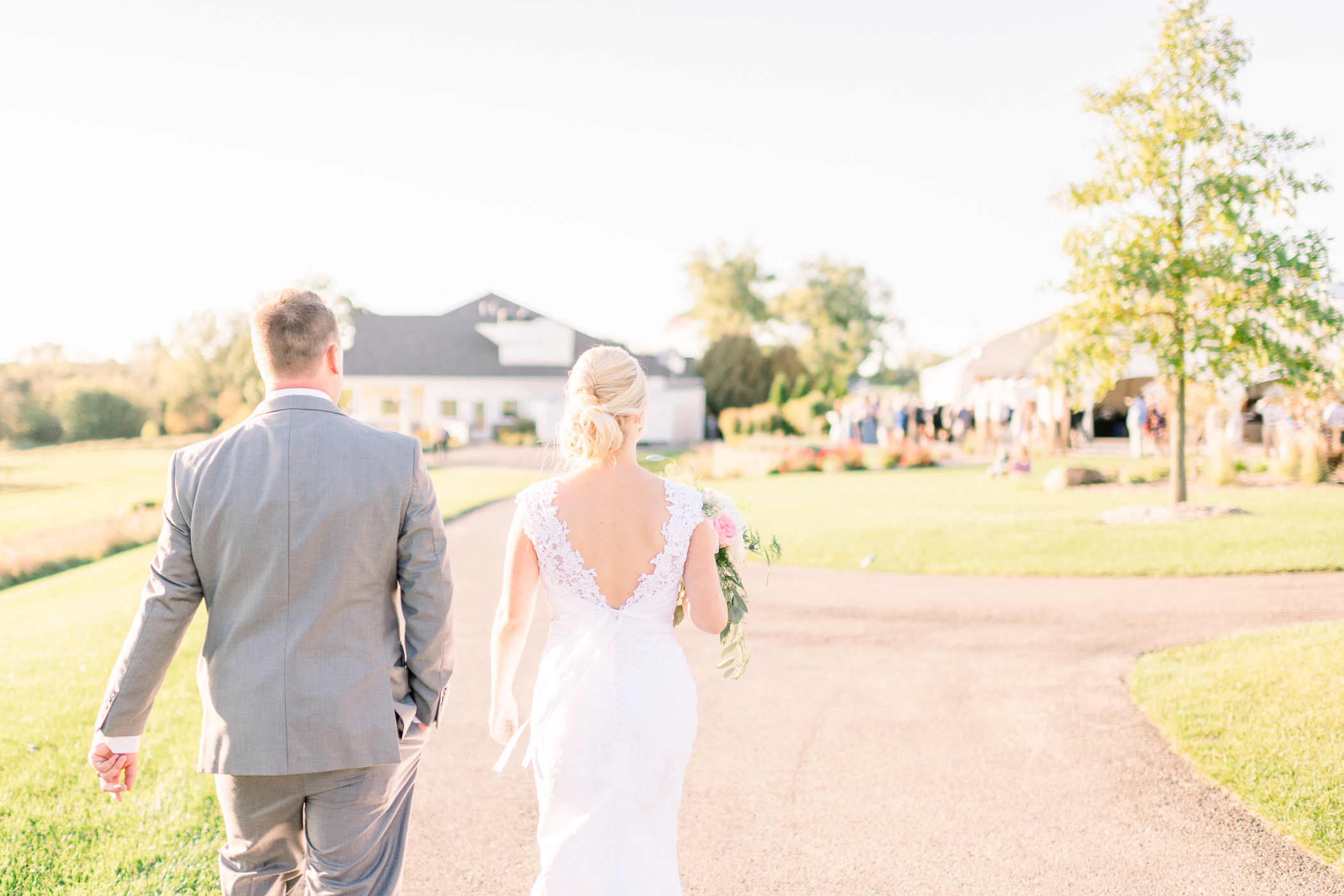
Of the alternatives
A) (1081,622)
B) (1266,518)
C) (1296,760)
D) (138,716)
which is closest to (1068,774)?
(1296,760)

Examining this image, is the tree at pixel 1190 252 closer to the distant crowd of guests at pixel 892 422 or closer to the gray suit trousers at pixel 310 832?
the gray suit trousers at pixel 310 832

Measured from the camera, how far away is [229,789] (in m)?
2.53

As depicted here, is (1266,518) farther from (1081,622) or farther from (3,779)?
(3,779)

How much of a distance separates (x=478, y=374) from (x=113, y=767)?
146 feet

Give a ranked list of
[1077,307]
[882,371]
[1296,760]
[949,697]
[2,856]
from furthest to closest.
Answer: [882,371]
[1077,307]
[949,697]
[1296,760]
[2,856]

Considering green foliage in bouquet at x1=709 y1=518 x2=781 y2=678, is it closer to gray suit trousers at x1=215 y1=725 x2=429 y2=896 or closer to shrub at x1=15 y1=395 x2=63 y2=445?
gray suit trousers at x1=215 y1=725 x2=429 y2=896

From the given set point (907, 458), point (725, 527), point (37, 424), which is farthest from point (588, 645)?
point (907, 458)

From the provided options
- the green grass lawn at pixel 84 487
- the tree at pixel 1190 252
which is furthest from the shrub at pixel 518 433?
the tree at pixel 1190 252

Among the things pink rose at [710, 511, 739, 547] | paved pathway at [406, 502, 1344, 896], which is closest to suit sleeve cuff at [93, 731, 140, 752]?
paved pathway at [406, 502, 1344, 896]

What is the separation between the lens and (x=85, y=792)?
4691 millimetres

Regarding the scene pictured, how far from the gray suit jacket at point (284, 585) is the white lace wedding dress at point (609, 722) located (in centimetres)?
61

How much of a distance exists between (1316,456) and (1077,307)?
3.75 m

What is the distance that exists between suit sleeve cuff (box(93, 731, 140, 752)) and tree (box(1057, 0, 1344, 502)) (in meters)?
12.9

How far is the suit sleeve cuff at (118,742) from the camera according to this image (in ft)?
8.30
